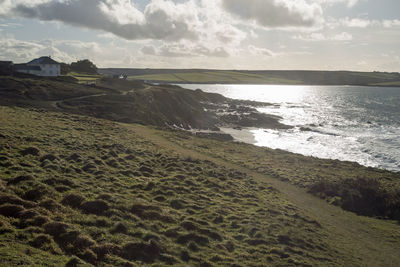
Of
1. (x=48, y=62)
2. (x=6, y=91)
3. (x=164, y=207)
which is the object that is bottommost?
(x=164, y=207)

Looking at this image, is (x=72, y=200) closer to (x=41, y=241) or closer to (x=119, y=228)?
(x=119, y=228)

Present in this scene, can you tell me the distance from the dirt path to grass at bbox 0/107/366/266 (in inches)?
47.6

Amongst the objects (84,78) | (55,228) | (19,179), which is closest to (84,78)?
(84,78)

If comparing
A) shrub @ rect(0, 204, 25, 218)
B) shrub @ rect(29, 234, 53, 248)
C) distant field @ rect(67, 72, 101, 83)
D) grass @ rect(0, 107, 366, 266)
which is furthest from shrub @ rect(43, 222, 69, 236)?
distant field @ rect(67, 72, 101, 83)

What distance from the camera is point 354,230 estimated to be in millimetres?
24250

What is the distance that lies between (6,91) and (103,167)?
50.7 meters

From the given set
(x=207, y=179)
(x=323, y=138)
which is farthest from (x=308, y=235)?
(x=323, y=138)

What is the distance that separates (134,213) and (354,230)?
→ 57.4ft

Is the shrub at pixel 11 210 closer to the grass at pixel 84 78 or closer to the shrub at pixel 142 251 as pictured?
the shrub at pixel 142 251

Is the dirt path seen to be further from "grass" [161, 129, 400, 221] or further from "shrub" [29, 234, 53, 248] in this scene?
"shrub" [29, 234, 53, 248]

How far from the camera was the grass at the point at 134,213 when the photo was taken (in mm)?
14086

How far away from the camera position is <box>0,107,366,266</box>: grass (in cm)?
1409

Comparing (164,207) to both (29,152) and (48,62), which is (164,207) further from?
(48,62)

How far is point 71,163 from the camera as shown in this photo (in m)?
26.5
